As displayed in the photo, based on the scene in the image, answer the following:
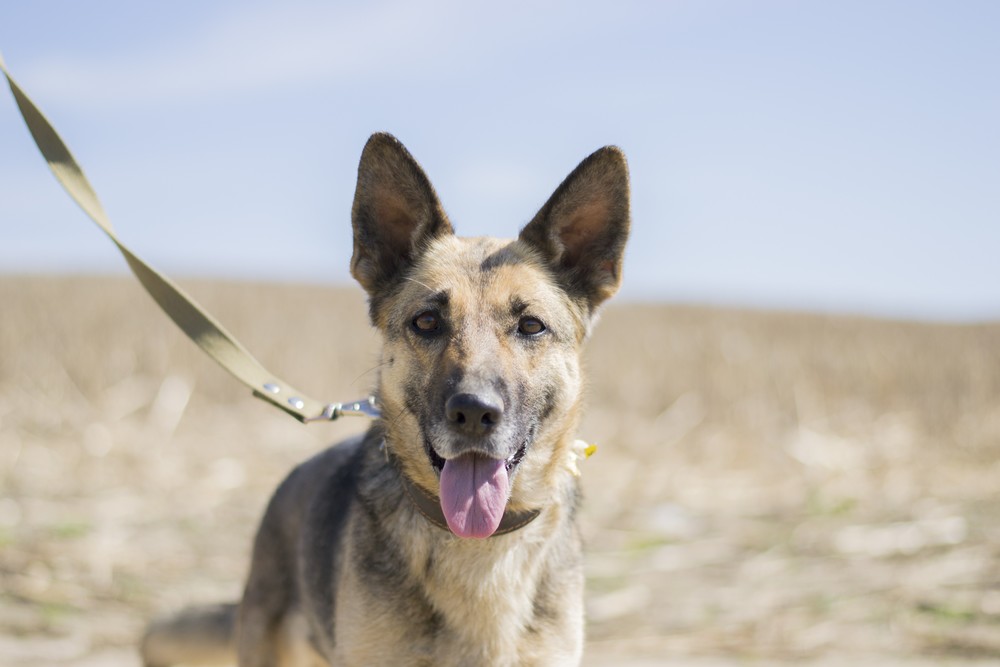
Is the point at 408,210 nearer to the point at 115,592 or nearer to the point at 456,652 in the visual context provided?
the point at 456,652

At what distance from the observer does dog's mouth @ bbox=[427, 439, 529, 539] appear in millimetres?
3375

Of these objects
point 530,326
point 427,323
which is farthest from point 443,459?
point 530,326

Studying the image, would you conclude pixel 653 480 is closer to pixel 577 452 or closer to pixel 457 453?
pixel 577 452

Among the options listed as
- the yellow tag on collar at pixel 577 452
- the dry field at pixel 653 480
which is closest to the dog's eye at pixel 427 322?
the dry field at pixel 653 480

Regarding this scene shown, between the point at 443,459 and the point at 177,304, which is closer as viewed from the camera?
the point at 443,459

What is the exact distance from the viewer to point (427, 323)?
3721 mm

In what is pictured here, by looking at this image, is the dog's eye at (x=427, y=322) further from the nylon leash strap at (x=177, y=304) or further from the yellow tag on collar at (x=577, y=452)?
the yellow tag on collar at (x=577, y=452)

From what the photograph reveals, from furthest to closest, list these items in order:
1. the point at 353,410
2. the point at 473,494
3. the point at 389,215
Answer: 1. the point at 389,215
2. the point at 353,410
3. the point at 473,494

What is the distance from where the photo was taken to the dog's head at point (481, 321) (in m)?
3.39

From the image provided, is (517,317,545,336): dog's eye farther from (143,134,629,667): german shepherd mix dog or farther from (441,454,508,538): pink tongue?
(441,454,508,538): pink tongue

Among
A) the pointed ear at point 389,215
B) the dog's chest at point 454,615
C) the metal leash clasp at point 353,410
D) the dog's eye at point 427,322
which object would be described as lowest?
the dog's chest at point 454,615

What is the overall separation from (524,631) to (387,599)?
550mm

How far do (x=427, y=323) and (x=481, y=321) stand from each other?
0.22 metres

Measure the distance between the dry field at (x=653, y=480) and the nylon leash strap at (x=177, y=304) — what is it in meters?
0.43
